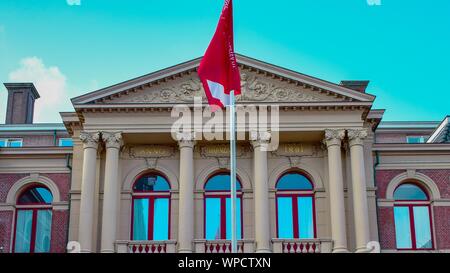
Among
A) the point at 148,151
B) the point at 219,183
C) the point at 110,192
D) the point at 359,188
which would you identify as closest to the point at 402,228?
the point at 359,188

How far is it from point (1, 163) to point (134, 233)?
7121 mm

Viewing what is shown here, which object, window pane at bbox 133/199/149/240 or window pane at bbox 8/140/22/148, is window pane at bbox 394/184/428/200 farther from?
window pane at bbox 8/140/22/148

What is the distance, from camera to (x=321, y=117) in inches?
1140

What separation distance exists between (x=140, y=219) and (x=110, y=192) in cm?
205

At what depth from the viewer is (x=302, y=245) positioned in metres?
27.9

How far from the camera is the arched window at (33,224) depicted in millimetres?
30672

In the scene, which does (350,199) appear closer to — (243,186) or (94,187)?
(243,186)

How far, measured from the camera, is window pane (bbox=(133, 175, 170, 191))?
29844mm

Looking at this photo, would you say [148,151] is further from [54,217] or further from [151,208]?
[54,217]

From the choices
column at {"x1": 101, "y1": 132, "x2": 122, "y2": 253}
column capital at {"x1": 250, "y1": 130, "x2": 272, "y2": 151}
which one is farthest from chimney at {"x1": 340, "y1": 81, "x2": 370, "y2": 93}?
column at {"x1": 101, "y1": 132, "x2": 122, "y2": 253}

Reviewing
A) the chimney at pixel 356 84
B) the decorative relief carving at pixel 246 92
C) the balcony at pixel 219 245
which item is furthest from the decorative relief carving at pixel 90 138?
the chimney at pixel 356 84
